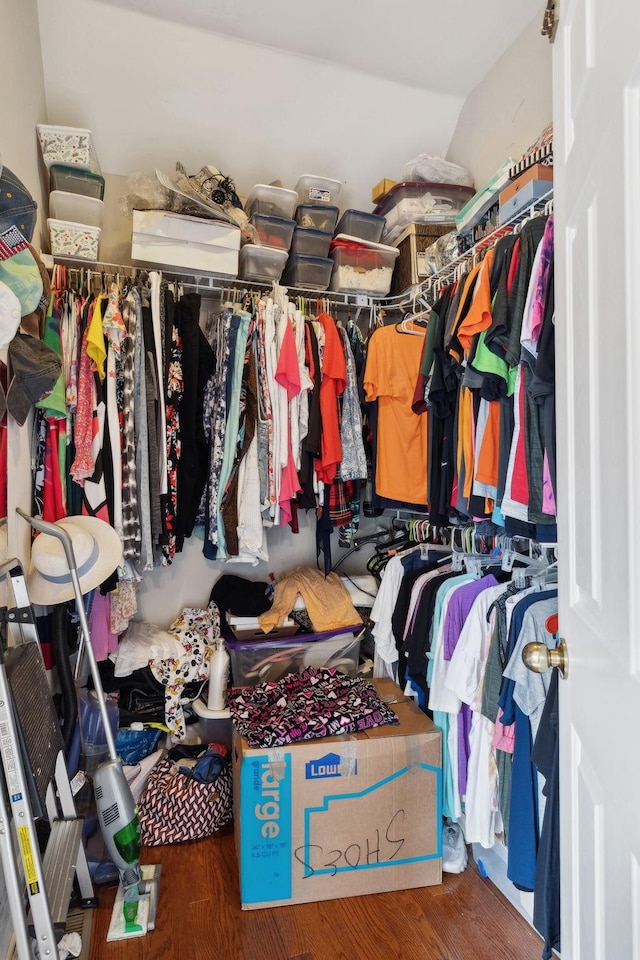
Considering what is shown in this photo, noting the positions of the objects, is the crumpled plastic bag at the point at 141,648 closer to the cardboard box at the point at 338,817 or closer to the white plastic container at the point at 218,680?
the white plastic container at the point at 218,680

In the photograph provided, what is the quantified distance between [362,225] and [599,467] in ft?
7.33

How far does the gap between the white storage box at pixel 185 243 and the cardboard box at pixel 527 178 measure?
40.9 inches

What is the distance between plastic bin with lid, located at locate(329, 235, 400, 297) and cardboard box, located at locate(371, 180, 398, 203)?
28 cm

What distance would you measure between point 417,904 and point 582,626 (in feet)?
4.81

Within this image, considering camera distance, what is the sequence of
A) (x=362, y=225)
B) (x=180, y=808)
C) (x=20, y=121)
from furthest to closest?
(x=362, y=225) < (x=180, y=808) < (x=20, y=121)

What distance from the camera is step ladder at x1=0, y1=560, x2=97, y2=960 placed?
42.4 inches

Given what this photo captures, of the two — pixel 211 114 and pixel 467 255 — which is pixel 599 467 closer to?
pixel 467 255

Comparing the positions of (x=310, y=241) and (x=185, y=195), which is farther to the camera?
(x=310, y=241)

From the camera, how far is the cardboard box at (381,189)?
8.63ft

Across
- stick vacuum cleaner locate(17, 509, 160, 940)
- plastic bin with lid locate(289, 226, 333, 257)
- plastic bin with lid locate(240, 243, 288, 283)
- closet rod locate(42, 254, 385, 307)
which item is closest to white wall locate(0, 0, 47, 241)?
closet rod locate(42, 254, 385, 307)

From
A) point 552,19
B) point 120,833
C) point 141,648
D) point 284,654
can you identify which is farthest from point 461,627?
point 552,19

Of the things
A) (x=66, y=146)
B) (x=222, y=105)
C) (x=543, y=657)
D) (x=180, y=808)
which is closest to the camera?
(x=543, y=657)

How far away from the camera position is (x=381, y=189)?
105 inches

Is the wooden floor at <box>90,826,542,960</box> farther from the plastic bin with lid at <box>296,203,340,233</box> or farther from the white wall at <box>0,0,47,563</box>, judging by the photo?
the plastic bin with lid at <box>296,203,340,233</box>
